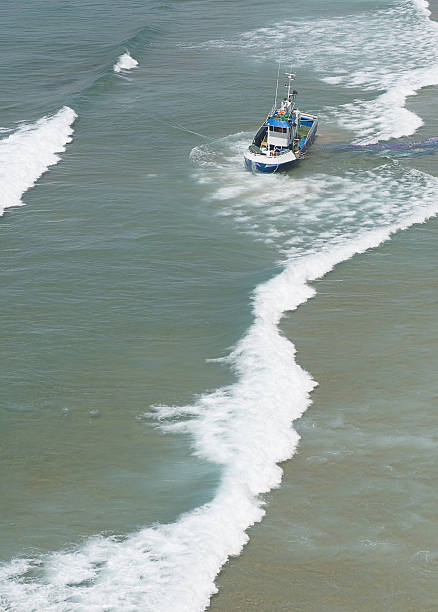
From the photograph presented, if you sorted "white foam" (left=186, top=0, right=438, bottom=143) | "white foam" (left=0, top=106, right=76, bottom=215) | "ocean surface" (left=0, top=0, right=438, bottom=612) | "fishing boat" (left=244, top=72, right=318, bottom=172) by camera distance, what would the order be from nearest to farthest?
"ocean surface" (left=0, top=0, right=438, bottom=612) → "white foam" (left=0, top=106, right=76, bottom=215) → "fishing boat" (left=244, top=72, right=318, bottom=172) → "white foam" (left=186, top=0, right=438, bottom=143)

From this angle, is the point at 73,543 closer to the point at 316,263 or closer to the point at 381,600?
the point at 381,600

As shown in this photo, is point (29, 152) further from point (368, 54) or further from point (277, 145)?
point (368, 54)

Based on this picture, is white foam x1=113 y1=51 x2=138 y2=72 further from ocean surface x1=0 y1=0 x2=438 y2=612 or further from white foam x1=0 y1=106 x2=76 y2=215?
white foam x1=0 y1=106 x2=76 y2=215

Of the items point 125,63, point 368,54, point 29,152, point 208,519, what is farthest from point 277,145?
point 368,54

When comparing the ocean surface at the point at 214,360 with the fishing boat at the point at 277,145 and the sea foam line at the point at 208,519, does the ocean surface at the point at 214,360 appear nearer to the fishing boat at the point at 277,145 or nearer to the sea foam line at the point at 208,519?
the sea foam line at the point at 208,519

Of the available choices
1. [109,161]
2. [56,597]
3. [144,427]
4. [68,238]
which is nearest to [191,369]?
[144,427]

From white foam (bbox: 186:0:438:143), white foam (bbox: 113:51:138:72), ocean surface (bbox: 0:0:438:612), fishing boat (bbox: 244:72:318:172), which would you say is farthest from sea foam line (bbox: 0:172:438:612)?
white foam (bbox: 113:51:138:72)

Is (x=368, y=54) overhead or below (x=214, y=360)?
overhead
